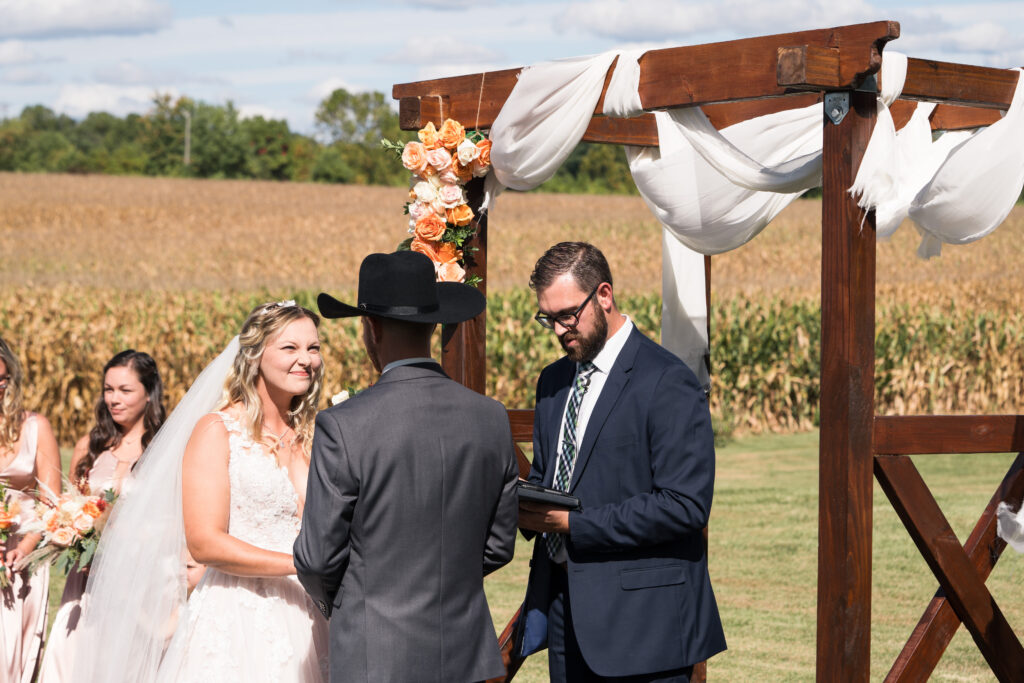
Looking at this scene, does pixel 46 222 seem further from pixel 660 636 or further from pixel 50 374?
pixel 660 636

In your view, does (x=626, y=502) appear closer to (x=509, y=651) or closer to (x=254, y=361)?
(x=254, y=361)

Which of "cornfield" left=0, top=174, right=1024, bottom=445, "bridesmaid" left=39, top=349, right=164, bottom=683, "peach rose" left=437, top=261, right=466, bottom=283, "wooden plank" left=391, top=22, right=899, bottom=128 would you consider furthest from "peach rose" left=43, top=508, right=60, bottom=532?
"cornfield" left=0, top=174, right=1024, bottom=445

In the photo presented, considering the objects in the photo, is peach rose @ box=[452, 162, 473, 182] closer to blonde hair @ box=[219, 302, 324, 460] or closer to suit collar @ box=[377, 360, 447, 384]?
blonde hair @ box=[219, 302, 324, 460]

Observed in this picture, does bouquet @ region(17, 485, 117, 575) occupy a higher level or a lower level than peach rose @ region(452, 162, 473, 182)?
lower

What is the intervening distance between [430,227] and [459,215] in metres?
0.15

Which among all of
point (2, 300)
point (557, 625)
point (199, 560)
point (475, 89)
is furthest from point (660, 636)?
point (2, 300)

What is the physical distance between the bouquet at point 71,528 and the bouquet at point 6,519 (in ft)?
0.64

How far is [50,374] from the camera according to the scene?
16.0 m

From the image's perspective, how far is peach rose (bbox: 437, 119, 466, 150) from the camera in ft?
18.9

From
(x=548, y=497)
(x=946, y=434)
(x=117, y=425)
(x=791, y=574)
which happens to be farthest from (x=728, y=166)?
(x=791, y=574)

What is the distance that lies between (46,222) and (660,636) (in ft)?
129

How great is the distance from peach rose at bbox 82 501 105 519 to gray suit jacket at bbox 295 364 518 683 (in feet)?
5.76

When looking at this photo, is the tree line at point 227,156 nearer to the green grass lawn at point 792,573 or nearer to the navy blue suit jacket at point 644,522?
the green grass lawn at point 792,573

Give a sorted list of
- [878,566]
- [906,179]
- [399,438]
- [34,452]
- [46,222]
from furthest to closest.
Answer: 1. [46,222]
2. [878,566]
3. [34,452]
4. [906,179]
5. [399,438]
